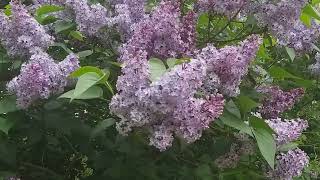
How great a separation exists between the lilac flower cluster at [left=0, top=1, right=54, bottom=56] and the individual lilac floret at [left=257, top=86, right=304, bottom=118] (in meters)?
1.08

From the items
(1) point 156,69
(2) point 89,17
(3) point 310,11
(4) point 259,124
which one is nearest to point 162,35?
(1) point 156,69

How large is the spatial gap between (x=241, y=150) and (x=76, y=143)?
767mm

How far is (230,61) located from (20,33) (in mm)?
973

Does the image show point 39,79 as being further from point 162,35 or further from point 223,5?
point 223,5

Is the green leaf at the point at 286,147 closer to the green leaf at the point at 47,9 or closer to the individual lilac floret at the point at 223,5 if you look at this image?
the individual lilac floret at the point at 223,5

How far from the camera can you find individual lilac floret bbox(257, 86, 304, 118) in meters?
2.58

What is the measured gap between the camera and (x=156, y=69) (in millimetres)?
2023

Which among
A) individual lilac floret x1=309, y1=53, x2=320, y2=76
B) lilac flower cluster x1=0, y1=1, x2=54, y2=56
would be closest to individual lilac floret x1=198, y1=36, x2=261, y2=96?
lilac flower cluster x1=0, y1=1, x2=54, y2=56

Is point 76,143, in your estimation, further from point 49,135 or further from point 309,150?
point 309,150

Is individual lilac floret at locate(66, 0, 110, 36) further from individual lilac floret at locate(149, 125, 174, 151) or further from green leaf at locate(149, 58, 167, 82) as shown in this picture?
individual lilac floret at locate(149, 125, 174, 151)

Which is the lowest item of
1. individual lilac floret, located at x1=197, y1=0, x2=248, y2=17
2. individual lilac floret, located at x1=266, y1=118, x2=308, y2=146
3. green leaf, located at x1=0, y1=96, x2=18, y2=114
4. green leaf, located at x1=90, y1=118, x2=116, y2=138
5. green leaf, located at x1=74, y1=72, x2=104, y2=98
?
green leaf, located at x1=0, y1=96, x2=18, y2=114

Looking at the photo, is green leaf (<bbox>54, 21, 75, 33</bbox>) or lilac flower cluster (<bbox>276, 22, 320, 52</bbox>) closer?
green leaf (<bbox>54, 21, 75, 33</bbox>)

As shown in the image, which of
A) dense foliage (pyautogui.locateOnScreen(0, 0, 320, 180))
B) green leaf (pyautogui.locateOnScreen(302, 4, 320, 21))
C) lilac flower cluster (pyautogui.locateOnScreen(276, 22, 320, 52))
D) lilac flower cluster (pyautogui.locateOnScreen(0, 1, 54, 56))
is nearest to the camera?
dense foliage (pyautogui.locateOnScreen(0, 0, 320, 180))

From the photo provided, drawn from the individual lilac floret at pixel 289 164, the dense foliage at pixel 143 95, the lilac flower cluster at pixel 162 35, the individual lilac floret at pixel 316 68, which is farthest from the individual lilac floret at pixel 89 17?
the individual lilac floret at pixel 316 68
